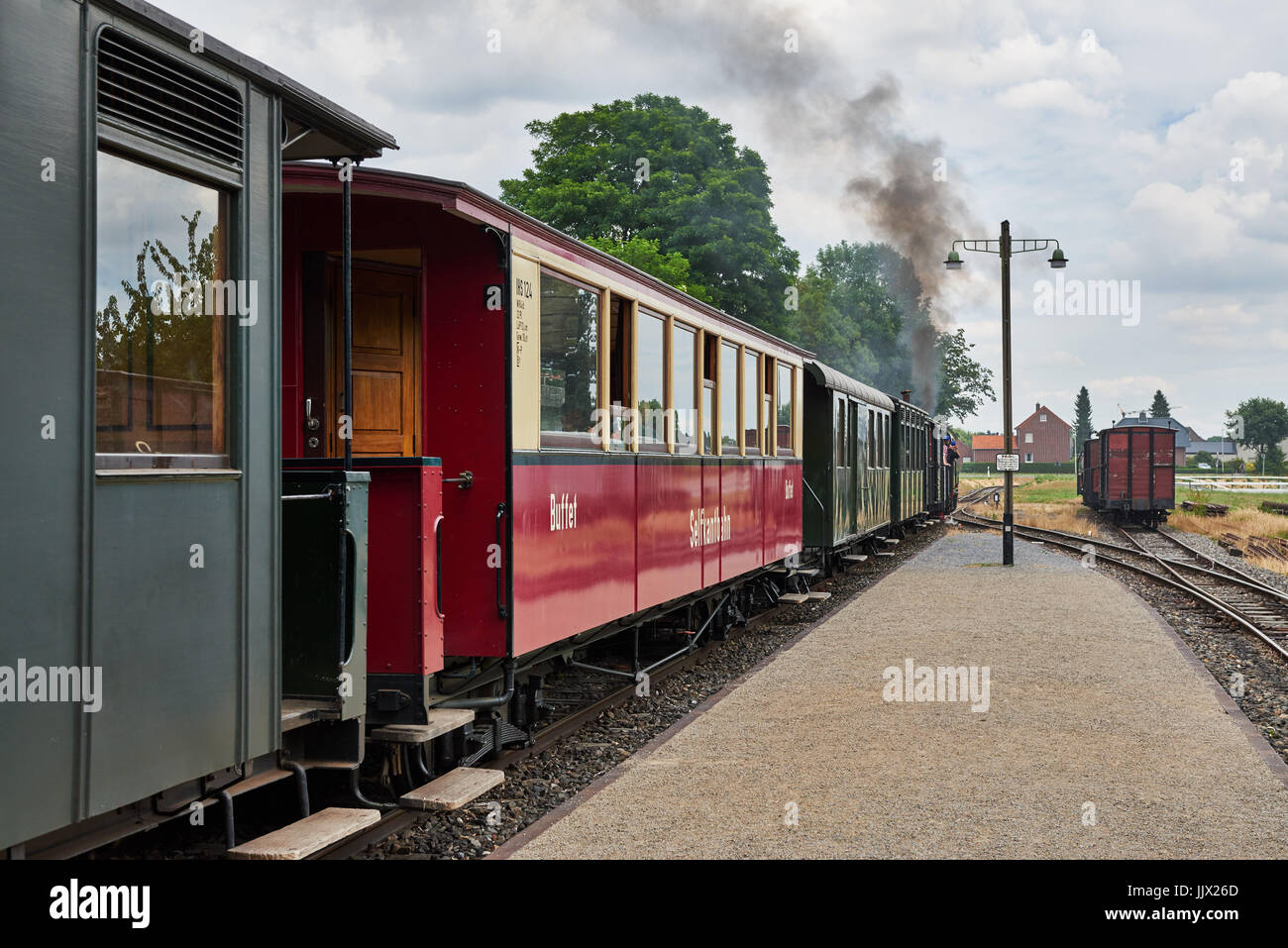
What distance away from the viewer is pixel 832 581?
1761 centimetres

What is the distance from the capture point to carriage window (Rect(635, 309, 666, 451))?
780cm

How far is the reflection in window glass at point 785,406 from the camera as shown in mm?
12633

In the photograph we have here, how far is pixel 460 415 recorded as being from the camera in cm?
582

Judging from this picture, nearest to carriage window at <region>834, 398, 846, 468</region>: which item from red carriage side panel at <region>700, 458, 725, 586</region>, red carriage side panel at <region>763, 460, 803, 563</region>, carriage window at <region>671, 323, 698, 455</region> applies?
red carriage side panel at <region>763, 460, 803, 563</region>

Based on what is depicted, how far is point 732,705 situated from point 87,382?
5.78 m

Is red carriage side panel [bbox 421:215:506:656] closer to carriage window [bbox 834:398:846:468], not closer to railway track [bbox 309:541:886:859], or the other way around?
railway track [bbox 309:541:886:859]

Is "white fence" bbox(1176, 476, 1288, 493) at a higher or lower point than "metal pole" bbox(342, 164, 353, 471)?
lower

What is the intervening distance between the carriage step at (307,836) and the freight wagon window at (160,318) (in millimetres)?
1435

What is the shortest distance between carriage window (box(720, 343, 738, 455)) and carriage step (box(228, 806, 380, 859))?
242 inches

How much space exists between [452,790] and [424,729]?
0.32 m

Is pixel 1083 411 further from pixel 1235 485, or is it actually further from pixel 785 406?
pixel 785 406

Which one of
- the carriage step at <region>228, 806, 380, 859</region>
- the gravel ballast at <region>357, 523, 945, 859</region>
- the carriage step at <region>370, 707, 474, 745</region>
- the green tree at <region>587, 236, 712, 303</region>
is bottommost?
the gravel ballast at <region>357, 523, 945, 859</region>

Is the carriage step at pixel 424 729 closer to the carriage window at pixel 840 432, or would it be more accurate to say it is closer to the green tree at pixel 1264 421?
the carriage window at pixel 840 432

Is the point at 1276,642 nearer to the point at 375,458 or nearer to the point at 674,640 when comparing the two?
the point at 674,640
